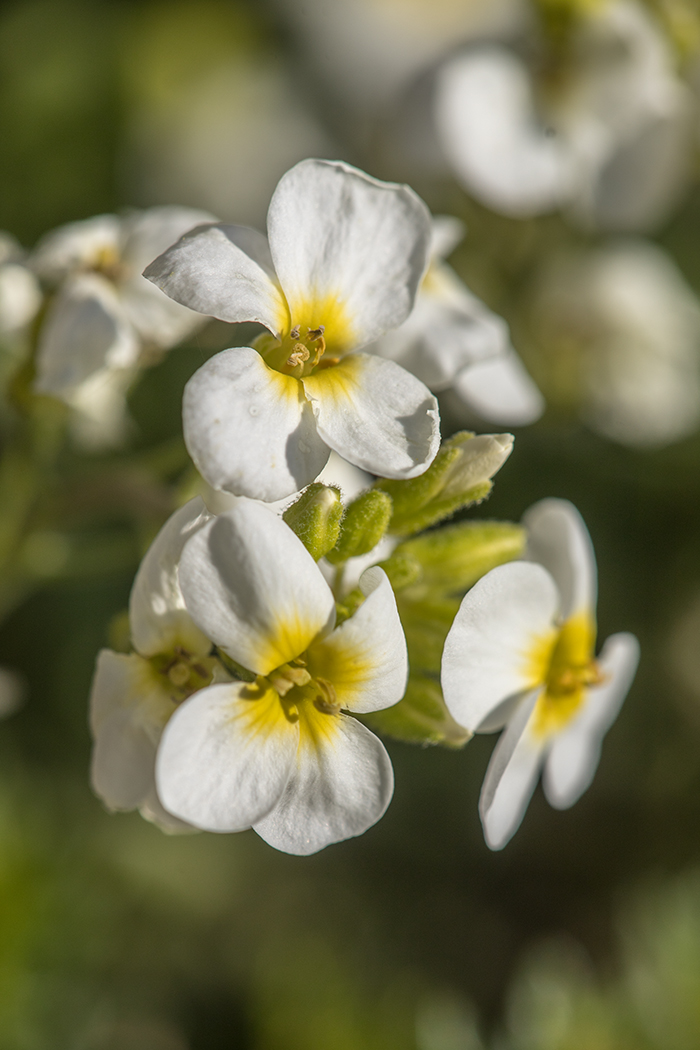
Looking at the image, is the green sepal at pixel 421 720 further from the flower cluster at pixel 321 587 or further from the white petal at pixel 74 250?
the white petal at pixel 74 250

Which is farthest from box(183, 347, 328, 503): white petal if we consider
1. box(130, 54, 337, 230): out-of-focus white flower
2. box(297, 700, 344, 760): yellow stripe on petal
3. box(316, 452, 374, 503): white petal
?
box(130, 54, 337, 230): out-of-focus white flower

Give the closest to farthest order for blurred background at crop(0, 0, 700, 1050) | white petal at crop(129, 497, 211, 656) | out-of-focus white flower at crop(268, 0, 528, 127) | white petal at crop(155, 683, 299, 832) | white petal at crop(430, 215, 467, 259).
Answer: white petal at crop(155, 683, 299, 832) → white petal at crop(129, 497, 211, 656) → white petal at crop(430, 215, 467, 259) → blurred background at crop(0, 0, 700, 1050) → out-of-focus white flower at crop(268, 0, 528, 127)

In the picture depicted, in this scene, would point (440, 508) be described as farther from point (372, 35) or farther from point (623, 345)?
point (372, 35)

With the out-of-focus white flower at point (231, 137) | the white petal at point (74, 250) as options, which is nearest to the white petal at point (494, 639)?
the white petal at point (74, 250)

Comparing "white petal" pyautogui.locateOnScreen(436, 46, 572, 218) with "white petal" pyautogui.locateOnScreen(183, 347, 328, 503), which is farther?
"white petal" pyautogui.locateOnScreen(436, 46, 572, 218)

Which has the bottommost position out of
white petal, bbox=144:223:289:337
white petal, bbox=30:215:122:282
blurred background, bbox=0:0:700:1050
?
blurred background, bbox=0:0:700:1050

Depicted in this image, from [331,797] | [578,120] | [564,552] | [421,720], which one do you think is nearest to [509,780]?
[421,720]

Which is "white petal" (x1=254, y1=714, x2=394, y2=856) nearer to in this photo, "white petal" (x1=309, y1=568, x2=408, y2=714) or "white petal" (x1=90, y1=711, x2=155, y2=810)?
"white petal" (x1=309, y1=568, x2=408, y2=714)
